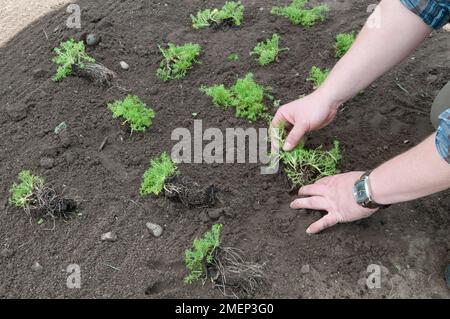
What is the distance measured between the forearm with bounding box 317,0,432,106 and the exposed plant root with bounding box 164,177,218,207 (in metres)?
0.99

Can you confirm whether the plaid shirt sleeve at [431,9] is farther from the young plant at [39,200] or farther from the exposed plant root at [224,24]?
the young plant at [39,200]

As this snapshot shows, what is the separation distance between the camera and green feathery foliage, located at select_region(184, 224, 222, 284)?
2842mm

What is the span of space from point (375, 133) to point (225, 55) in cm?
148

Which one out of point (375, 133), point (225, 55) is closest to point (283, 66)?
point (225, 55)

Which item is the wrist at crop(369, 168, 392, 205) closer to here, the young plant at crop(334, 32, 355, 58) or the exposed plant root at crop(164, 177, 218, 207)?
the exposed plant root at crop(164, 177, 218, 207)

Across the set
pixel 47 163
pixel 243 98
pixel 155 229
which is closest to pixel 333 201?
pixel 155 229

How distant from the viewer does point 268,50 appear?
4.17 meters

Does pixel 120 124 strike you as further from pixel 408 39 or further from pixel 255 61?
pixel 408 39

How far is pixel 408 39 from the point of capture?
2.95 metres

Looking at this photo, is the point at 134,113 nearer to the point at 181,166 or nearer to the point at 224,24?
the point at 181,166

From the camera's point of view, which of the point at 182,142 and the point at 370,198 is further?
the point at 182,142

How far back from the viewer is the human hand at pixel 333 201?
2.75 m

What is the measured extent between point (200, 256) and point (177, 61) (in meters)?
1.92

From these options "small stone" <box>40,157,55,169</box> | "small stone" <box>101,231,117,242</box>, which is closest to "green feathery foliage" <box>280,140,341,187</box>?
"small stone" <box>101,231,117,242</box>
